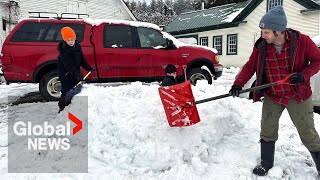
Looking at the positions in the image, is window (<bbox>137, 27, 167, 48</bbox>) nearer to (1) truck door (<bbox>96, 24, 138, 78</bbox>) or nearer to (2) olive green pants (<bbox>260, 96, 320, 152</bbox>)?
(1) truck door (<bbox>96, 24, 138, 78</bbox>)

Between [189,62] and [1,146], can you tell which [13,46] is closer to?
[1,146]

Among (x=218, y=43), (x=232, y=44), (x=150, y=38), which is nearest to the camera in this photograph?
(x=150, y=38)

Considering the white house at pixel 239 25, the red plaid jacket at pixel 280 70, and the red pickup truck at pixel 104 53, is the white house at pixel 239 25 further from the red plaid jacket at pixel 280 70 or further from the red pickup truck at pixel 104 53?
the red plaid jacket at pixel 280 70

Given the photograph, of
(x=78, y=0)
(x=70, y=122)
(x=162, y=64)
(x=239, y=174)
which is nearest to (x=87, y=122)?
(x=70, y=122)

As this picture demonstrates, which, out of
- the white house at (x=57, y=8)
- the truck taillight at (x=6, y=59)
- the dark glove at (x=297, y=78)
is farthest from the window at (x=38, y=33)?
the white house at (x=57, y=8)

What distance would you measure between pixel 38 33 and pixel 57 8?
15.8 metres

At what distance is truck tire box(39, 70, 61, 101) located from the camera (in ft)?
22.6

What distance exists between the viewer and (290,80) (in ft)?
9.71

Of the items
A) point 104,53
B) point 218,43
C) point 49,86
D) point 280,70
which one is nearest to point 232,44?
point 218,43

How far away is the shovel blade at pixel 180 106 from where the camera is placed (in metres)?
3.75

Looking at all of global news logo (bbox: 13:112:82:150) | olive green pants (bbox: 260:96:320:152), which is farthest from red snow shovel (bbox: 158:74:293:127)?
global news logo (bbox: 13:112:82:150)

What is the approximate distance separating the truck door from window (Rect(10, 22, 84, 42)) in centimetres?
61

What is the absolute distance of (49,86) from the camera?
22.8 feet

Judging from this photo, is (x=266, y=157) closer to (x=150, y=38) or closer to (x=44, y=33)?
(x=150, y=38)
